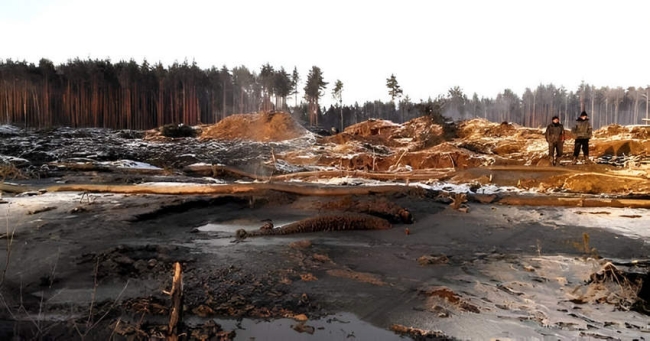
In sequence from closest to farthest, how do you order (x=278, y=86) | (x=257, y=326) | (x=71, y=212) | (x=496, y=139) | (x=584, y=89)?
(x=257, y=326)
(x=71, y=212)
(x=496, y=139)
(x=278, y=86)
(x=584, y=89)

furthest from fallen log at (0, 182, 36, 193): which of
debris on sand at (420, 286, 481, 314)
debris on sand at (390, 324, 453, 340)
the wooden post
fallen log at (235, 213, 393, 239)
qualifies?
debris on sand at (390, 324, 453, 340)

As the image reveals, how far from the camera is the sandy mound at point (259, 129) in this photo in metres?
33.7

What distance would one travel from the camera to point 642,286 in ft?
14.1

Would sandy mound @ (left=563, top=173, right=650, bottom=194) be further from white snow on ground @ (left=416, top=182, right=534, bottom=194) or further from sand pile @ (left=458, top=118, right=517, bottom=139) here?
sand pile @ (left=458, top=118, right=517, bottom=139)

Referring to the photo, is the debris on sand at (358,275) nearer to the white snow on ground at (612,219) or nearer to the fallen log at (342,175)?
the white snow on ground at (612,219)

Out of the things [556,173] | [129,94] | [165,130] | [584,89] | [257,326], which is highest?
[584,89]

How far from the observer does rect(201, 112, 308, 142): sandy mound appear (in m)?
33.7

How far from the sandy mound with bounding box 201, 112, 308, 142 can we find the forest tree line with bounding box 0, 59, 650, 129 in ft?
33.6

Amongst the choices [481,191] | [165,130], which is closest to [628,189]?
[481,191]

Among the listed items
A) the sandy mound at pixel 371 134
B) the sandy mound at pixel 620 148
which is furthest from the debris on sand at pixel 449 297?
the sandy mound at pixel 371 134

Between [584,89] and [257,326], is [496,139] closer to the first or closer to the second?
[257,326]

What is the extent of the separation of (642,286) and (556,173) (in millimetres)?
9866

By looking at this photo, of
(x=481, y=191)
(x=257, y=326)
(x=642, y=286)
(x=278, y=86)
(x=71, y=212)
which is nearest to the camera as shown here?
(x=257, y=326)

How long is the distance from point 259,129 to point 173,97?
817 inches
